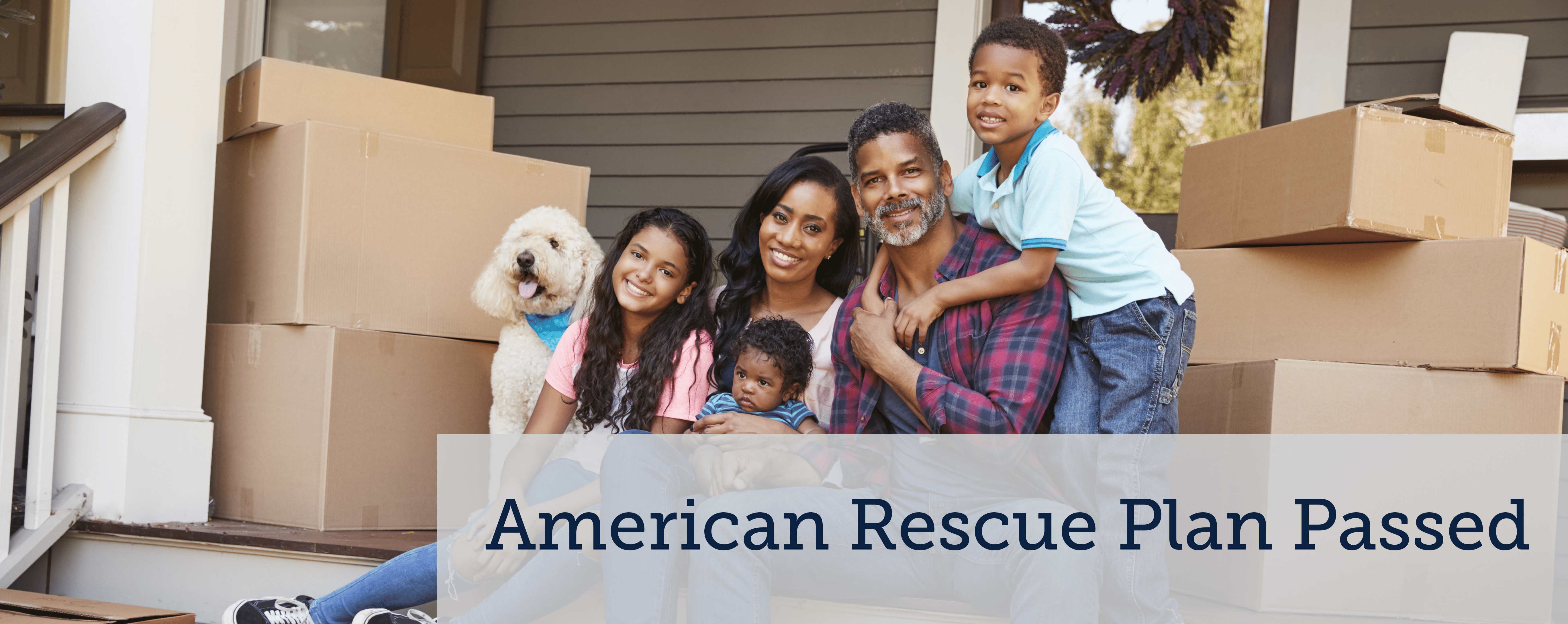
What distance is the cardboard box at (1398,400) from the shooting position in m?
2.04

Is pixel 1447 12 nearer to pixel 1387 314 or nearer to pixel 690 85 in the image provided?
pixel 1387 314

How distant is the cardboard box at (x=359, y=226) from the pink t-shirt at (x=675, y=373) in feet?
1.55

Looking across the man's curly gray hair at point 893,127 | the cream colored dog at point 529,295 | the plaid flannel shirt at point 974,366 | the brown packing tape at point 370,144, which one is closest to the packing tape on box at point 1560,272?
the plaid flannel shirt at point 974,366

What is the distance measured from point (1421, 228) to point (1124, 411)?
2.83ft

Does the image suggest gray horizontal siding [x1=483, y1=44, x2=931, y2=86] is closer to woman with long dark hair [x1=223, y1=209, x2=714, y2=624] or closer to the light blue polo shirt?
woman with long dark hair [x1=223, y1=209, x2=714, y2=624]

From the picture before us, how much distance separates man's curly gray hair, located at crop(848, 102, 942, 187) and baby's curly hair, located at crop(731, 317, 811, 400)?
31cm

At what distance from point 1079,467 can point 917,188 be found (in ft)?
1.73

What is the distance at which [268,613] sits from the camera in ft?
6.24

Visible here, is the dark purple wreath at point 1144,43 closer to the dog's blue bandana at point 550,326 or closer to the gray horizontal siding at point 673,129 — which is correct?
the gray horizontal siding at point 673,129

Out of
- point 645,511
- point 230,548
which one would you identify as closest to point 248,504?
point 230,548

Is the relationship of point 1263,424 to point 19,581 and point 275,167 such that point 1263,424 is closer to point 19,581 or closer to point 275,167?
point 275,167

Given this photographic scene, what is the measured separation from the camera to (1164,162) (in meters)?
3.68

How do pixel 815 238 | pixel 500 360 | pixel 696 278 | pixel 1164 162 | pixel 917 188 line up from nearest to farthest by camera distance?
pixel 917 188 < pixel 815 238 < pixel 696 278 < pixel 500 360 < pixel 1164 162

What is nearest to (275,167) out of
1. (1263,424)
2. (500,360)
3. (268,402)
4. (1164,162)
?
(268,402)
